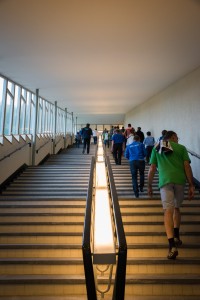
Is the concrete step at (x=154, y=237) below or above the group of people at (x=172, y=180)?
below

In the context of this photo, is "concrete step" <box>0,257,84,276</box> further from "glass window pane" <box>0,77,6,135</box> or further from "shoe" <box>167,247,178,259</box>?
"glass window pane" <box>0,77,6,135</box>

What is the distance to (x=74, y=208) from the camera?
19.3 feet

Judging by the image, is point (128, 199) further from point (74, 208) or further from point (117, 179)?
point (117, 179)

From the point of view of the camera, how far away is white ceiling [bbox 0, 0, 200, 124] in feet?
13.8

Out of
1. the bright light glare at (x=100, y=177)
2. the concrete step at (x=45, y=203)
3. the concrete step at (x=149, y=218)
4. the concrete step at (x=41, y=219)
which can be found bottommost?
the concrete step at (x=41, y=219)

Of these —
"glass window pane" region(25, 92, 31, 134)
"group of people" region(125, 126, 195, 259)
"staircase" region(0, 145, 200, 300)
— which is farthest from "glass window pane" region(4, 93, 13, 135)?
"group of people" region(125, 126, 195, 259)

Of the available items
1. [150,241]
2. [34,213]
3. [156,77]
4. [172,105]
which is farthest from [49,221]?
[172,105]

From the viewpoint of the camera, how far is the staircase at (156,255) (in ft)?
12.3

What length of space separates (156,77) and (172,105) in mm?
1514

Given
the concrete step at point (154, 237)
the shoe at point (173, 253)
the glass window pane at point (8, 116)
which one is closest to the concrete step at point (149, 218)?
the concrete step at point (154, 237)

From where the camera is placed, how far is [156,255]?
441cm

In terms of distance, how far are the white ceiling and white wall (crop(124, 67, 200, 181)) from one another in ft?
1.52

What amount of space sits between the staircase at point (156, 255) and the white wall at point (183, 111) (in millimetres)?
2253

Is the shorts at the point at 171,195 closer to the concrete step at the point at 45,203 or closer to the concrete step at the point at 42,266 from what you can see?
the concrete step at the point at 42,266
